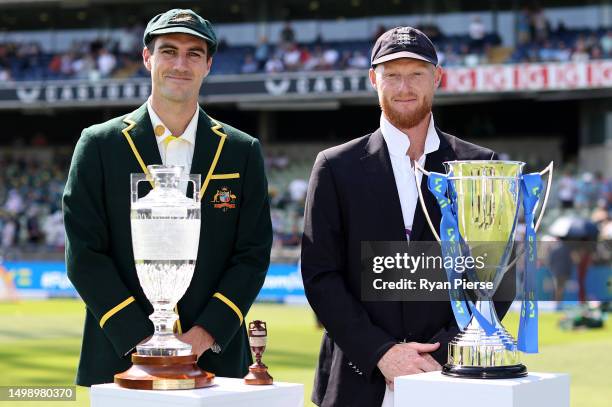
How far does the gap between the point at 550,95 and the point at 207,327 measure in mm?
24732

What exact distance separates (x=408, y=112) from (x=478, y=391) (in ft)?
3.60

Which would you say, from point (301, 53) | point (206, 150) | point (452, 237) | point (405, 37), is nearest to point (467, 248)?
point (452, 237)

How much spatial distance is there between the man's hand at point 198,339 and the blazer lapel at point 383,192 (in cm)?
63

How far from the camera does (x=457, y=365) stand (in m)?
2.58

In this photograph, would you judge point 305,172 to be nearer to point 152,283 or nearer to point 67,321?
point 67,321

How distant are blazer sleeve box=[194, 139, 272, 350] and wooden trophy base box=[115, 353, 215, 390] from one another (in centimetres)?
52

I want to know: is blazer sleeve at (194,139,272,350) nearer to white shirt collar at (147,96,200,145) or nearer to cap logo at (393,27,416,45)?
white shirt collar at (147,96,200,145)

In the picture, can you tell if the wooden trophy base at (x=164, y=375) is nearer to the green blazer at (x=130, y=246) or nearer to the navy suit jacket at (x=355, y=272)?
the green blazer at (x=130, y=246)

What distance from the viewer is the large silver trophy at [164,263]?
2.53m

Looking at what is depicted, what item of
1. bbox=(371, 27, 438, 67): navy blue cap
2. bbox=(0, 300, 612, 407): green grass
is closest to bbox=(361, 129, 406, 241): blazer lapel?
bbox=(371, 27, 438, 67): navy blue cap

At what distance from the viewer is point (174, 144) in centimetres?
337

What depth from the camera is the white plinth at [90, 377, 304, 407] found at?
2424 mm

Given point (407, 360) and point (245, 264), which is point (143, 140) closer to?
point (245, 264)

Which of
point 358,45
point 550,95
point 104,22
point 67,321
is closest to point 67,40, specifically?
point 104,22
